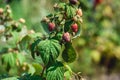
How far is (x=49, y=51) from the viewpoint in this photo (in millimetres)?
2277

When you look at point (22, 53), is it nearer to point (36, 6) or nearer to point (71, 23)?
point (71, 23)

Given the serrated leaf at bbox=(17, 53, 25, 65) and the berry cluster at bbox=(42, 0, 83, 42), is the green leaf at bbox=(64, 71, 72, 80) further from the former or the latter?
the serrated leaf at bbox=(17, 53, 25, 65)

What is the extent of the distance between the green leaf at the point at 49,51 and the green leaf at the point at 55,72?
0.04m

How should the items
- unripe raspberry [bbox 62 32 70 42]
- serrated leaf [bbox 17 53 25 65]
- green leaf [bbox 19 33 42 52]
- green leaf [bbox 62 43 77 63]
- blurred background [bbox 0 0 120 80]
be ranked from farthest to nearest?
blurred background [bbox 0 0 120 80]
serrated leaf [bbox 17 53 25 65]
green leaf [bbox 19 33 42 52]
green leaf [bbox 62 43 77 63]
unripe raspberry [bbox 62 32 70 42]

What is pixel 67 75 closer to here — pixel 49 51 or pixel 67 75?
pixel 67 75

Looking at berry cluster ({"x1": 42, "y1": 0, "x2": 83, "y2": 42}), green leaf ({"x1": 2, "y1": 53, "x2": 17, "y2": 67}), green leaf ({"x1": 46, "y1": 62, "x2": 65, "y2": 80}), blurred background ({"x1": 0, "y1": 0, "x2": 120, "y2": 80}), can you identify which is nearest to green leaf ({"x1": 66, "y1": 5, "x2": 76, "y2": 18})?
berry cluster ({"x1": 42, "y1": 0, "x2": 83, "y2": 42})

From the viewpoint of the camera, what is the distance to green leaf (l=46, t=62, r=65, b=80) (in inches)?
89.3

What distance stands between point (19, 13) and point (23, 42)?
2.96 m

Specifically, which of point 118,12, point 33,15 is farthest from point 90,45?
point 33,15

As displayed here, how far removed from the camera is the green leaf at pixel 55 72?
2.27m

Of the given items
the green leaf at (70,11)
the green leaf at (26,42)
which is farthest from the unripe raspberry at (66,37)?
the green leaf at (26,42)

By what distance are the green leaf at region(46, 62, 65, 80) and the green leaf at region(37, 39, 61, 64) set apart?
43 millimetres

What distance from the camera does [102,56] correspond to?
7969 millimetres

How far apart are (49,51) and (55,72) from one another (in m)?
0.11
